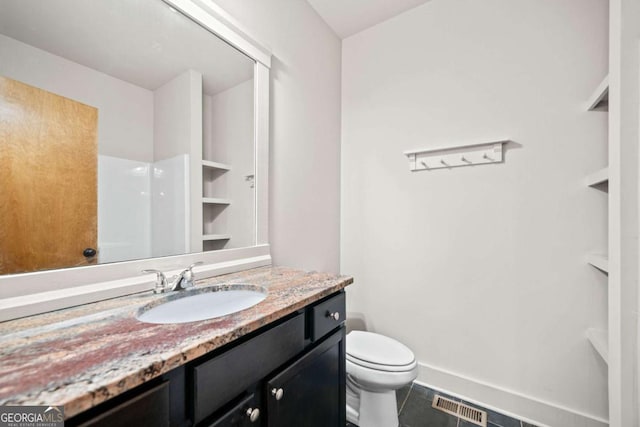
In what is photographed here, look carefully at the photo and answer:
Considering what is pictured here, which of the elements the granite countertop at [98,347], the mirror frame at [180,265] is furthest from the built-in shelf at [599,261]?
the mirror frame at [180,265]

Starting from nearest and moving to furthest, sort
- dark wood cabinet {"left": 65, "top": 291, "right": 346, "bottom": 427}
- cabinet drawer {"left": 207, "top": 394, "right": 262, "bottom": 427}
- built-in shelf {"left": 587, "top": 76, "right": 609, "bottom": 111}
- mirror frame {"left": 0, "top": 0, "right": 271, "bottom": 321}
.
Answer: dark wood cabinet {"left": 65, "top": 291, "right": 346, "bottom": 427}
cabinet drawer {"left": 207, "top": 394, "right": 262, "bottom": 427}
mirror frame {"left": 0, "top": 0, "right": 271, "bottom": 321}
built-in shelf {"left": 587, "top": 76, "right": 609, "bottom": 111}

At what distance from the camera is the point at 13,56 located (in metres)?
0.73

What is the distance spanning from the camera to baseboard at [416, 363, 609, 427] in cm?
137

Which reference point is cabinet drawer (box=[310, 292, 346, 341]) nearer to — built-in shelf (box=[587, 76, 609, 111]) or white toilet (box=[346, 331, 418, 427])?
white toilet (box=[346, 331, 418, 427])

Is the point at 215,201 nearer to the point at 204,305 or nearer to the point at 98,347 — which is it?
the point at 204,305

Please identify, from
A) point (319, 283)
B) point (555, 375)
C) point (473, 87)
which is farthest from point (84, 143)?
point (555, 375)

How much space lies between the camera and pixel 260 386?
0.74 m

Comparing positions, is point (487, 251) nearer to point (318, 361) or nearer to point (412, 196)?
point (412, 196)

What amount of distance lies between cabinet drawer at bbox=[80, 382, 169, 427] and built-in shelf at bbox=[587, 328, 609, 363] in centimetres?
173

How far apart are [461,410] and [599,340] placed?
810mm

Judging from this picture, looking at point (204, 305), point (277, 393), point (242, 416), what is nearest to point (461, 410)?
point (277, 393)

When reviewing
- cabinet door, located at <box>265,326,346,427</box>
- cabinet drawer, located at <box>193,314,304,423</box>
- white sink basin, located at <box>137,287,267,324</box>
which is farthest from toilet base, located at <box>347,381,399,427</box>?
white sink basin, located at <box>137,287,267,324</box>

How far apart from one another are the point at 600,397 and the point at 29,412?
2.15 metres

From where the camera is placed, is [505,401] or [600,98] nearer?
[600,98]
